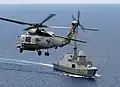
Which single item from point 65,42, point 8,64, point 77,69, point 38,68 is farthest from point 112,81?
point 65,42

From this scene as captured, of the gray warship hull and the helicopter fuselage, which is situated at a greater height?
the helicopter fuselage

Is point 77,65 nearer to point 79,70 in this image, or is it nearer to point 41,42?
point 79,70

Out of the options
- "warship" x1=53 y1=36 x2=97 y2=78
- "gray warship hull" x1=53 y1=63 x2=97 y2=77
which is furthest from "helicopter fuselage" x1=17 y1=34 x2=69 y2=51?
"gray warship hull" x1=53 y1=63 x2=97 y2=77

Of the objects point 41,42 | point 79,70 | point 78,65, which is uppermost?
point 41,42

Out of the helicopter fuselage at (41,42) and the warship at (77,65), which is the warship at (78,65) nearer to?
the warship at (77,65)

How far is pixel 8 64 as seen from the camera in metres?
125

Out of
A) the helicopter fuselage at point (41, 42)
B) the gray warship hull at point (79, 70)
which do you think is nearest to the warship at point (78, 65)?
the gray warship hull at point (79, 70)

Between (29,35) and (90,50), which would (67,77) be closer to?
(90,50)

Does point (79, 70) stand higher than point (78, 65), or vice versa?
point (78, 65)

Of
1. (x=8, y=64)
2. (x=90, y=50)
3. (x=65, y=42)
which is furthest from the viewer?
(x=90, y=50)

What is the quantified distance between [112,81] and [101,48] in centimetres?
5503

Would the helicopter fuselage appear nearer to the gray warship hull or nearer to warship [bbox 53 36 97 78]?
warship [bbox 53 36 97 78]

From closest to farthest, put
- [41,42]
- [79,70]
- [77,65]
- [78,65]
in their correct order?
[41,42] → [77,65] → [78,65] → [79,70]

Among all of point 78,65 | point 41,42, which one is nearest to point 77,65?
point 78,65
